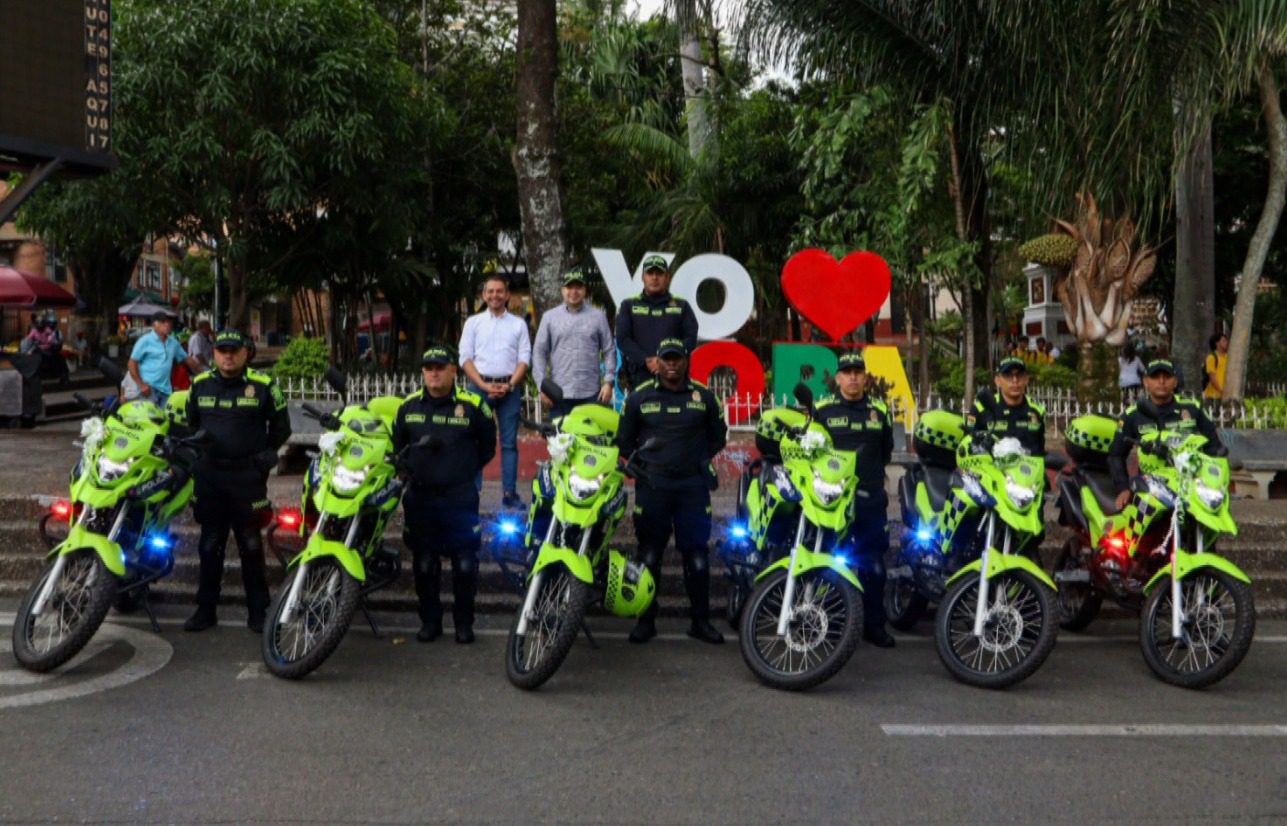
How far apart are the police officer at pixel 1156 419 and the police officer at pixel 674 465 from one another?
2.35m

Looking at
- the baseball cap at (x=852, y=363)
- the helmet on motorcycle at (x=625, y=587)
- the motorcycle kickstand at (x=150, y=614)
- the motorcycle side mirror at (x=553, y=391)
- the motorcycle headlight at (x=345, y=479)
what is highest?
the baseball cap at (x=852, y=363)

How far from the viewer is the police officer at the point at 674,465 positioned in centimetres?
722

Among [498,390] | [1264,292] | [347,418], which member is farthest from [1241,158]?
[347,418]

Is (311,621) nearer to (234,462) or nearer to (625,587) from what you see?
(234,462)

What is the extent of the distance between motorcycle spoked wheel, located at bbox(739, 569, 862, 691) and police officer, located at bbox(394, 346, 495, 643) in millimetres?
1785

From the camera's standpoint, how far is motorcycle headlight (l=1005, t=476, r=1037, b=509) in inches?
256

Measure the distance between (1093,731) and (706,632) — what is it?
2351 mm

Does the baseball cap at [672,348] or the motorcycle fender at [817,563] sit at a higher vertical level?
the baseball cap at [672,348]

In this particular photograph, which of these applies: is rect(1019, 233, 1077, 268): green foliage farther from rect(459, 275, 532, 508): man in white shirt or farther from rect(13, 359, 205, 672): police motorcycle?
rect(13, 359, 205, 672): police motorcycle

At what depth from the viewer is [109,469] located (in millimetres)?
6594

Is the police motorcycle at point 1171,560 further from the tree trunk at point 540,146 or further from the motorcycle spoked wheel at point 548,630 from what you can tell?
the tree trunk at point 540,146

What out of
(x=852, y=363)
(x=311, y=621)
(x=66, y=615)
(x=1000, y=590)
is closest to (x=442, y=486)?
(x=311, y=621)

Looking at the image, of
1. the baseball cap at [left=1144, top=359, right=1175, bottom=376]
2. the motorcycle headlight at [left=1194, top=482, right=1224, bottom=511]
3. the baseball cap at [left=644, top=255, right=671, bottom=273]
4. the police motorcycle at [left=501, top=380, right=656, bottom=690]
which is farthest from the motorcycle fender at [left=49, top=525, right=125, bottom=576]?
the baseball cap at [left=1144, top=359, right=1175, bottom=376]

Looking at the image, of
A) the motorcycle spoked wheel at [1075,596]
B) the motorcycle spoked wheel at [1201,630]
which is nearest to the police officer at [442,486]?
the motorcycle spoked wheel at [1075,596]
